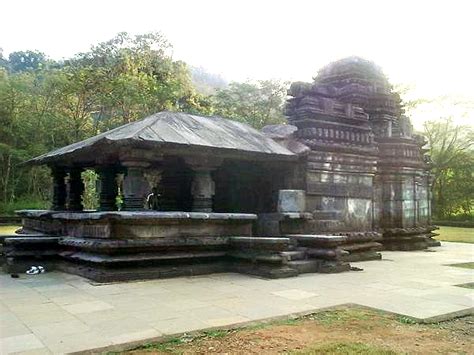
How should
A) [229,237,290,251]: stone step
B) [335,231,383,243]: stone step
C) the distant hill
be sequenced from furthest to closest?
the distant hill, [335,231,383,243]: stone step, [229,237,290,251]: stone step

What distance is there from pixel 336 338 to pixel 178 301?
6.74ft

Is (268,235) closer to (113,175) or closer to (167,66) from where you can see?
(113,175)

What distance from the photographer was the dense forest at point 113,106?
25939mm

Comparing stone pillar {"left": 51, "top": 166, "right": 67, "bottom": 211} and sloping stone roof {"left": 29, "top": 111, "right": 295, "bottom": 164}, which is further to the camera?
stone pillar {"left": 51, "top": 166, "right": 67, "bottom": 211}

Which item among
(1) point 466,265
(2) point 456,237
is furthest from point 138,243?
(2) point 456,237

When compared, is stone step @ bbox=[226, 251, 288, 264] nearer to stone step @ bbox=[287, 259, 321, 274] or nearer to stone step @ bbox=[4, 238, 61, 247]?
stone step @ bbox=[287, 259, 321, 274]

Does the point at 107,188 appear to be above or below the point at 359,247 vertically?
above

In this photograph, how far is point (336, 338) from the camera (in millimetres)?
3902

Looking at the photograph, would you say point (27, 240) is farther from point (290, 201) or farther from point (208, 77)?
point (208, 77)

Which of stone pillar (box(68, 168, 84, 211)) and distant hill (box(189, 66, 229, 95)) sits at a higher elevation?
distant hill (box(189, 66, 229, 95))

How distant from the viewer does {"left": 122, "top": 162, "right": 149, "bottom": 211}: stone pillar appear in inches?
295

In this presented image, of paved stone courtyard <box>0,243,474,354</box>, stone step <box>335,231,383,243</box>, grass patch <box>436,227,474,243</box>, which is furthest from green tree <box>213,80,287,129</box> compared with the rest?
paved stone courtyard <box>0,243,474,354</box>

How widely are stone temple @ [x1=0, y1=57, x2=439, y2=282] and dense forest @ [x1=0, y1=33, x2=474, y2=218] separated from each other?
14901mm

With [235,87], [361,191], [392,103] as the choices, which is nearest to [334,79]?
[392,103]
